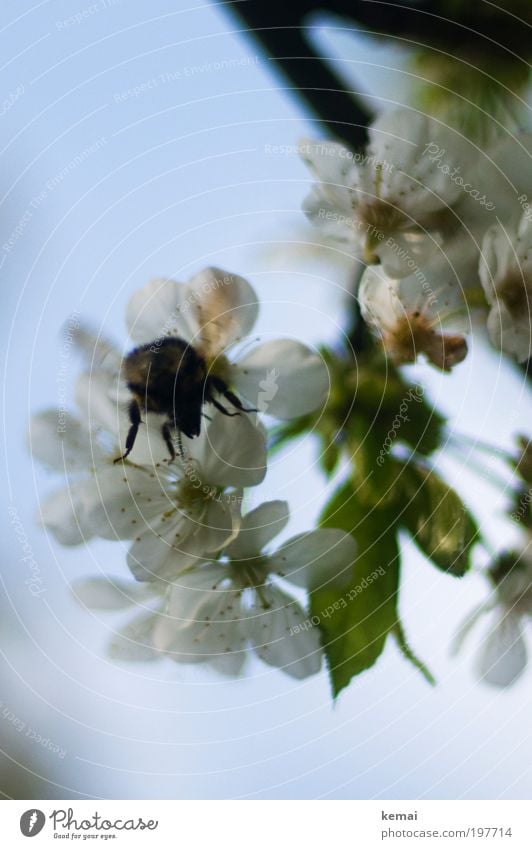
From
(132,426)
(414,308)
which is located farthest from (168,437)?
(414,308)

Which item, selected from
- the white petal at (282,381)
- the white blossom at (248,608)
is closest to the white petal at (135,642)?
the white blossom at (248,608)

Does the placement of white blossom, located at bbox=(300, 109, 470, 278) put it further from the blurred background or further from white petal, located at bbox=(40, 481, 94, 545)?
white petal, located at bbox=(40, 481, 94, 545)

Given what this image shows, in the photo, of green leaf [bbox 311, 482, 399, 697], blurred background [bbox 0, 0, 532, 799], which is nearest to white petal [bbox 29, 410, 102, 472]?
blurred background [bbox 0, 0, 532, 799]

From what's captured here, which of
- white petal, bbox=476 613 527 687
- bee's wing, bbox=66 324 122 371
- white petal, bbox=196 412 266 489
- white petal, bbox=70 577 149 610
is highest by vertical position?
bee's wing, bbox=66 324 122 371

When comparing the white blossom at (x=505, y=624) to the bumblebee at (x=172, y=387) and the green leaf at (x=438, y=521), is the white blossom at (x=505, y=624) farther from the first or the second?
the bumblebee at (x=172, y=387)
